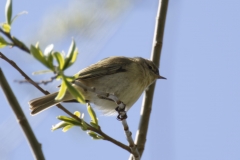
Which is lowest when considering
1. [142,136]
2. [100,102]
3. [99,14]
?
[142,136]

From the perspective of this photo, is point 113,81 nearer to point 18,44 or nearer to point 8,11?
point 8,11

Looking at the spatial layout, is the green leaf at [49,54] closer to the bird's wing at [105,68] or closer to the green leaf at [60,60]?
the green leaf at [60,60]

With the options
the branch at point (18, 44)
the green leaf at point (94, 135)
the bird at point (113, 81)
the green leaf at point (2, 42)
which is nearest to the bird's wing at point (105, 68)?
the bird at point (113, 81)

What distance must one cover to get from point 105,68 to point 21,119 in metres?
2.96

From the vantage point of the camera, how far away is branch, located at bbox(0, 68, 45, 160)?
7.19 ft

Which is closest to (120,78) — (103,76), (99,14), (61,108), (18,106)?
(103,76)

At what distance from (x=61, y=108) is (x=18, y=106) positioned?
84 cm

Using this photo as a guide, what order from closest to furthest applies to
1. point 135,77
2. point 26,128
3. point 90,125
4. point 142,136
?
point 26,128
point 90,125
point 142,136
point 135,77

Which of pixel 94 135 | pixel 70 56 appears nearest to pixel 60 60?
pixel 70 56

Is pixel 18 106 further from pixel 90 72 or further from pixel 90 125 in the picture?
pixel 90 72

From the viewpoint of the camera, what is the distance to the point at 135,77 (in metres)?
5.33

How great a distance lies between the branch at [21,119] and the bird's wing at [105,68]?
238 cm

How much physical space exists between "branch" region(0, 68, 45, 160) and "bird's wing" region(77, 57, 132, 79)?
7.81 feet

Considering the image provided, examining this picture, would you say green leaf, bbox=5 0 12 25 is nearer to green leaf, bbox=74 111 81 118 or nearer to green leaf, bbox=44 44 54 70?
green leaf, bbox=44 44 54 70
